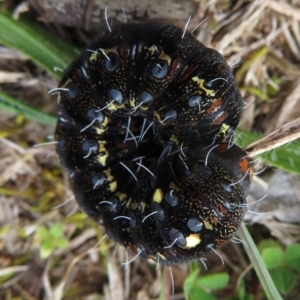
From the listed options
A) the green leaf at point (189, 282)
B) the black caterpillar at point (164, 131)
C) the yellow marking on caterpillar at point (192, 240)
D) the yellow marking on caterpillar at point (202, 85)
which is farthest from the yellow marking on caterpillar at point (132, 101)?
the green leaf at point (189, 282)

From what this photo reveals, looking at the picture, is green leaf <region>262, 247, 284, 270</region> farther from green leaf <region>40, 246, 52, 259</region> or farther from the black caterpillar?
green leaf <region>40, 246, 52, 259</region>

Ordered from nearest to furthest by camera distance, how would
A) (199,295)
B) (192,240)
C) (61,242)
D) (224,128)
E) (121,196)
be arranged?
1. (192,240)
2. (224,128)
3. (121,196)
4. (199,295)
5. (61,242)

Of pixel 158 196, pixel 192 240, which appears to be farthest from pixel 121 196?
pixel 192 240

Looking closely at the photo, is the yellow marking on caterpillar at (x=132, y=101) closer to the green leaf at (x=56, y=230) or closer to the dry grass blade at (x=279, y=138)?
the dry grass blade at (x=279, y=138)

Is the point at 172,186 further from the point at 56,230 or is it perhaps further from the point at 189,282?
the point at 56,230

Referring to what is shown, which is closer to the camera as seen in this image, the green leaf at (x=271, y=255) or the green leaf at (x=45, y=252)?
the green leaf at (x=271, y=255)

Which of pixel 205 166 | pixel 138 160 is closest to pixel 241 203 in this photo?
pixel 205 166

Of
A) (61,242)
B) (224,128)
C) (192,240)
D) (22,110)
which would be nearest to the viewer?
(192,240)
